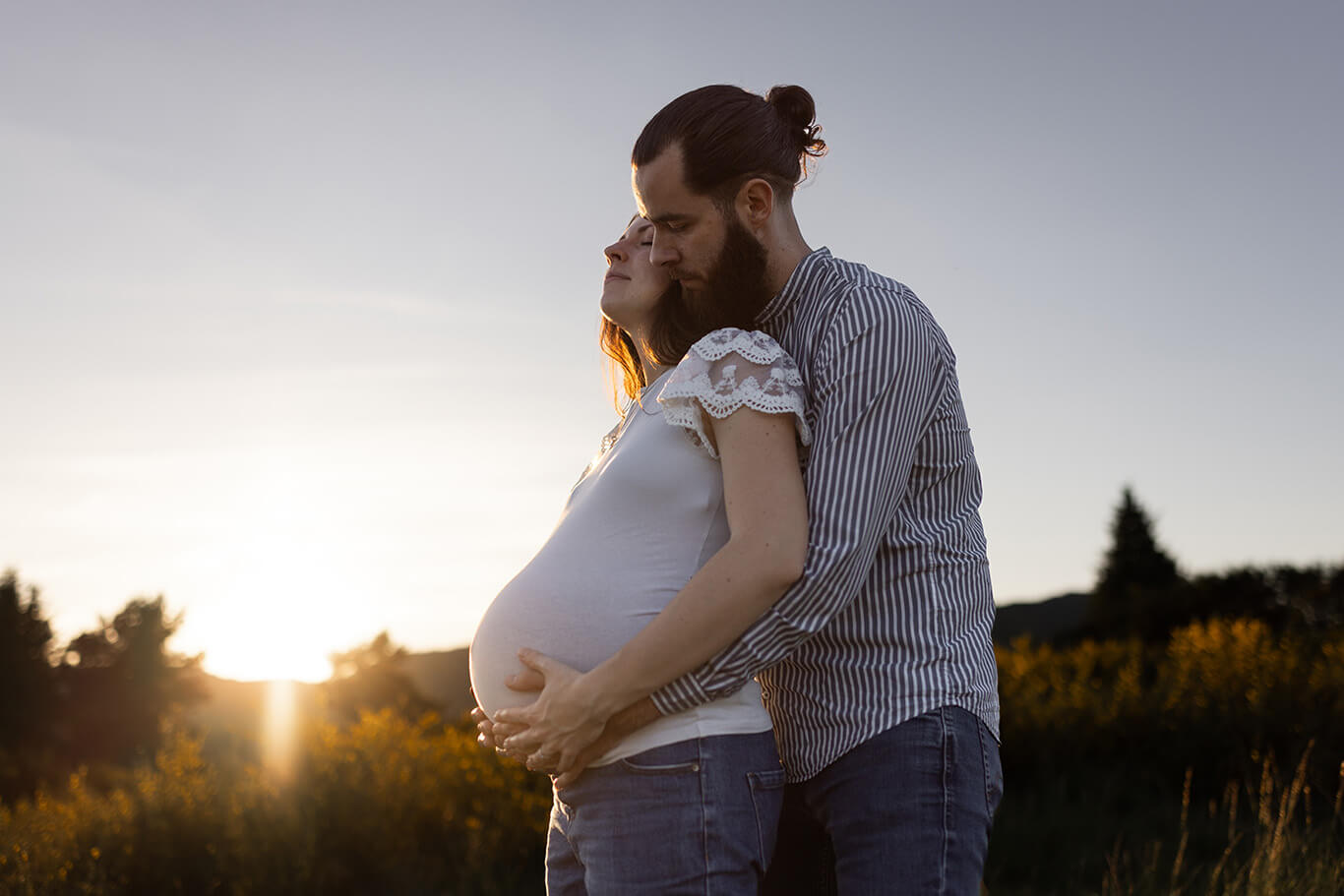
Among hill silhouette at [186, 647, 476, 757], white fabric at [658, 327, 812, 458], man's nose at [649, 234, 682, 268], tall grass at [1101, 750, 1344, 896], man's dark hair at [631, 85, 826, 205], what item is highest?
man's dark hair at [631, 85, 826, 205]

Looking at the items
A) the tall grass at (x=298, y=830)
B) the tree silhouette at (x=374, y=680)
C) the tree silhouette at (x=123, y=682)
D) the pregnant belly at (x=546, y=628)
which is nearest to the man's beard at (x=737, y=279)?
the pregnant belly at (x=546, y=628)

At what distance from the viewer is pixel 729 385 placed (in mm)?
1652

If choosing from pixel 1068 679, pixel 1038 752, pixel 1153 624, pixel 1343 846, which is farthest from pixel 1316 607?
pixel 1343 846

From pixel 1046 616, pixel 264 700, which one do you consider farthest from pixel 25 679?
pixel 1046 616

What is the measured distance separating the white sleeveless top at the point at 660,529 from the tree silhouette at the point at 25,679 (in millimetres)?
17245

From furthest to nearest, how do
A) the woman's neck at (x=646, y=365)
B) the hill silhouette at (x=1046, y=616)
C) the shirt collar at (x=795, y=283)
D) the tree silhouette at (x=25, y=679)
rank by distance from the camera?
the hill silhouette at (x=1046, y=616), the tree silhouette at (x=25, y=679), the woman's neck at (x=646, y=365), the shirt collar at (x=795, y=283)

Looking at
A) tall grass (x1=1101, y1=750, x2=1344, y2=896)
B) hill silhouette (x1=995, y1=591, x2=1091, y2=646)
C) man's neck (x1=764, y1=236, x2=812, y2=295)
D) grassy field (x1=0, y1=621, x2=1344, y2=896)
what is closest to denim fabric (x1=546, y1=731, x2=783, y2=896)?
man's neck (x1=764, y1=236, x2=812, y2=295)

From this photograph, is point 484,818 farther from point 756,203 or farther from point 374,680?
point 374,680

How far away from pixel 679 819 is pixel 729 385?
0.65m

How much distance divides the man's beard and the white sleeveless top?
8.5 inches

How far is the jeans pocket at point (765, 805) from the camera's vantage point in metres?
1.66

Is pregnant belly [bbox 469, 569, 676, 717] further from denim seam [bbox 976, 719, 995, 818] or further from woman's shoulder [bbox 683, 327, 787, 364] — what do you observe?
denim seam [bbox 976, 719, 995, 818]

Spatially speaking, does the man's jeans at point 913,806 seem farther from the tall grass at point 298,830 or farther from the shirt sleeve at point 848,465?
the tall grass at point 298,830

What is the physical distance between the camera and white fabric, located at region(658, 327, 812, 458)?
163 centimetres
